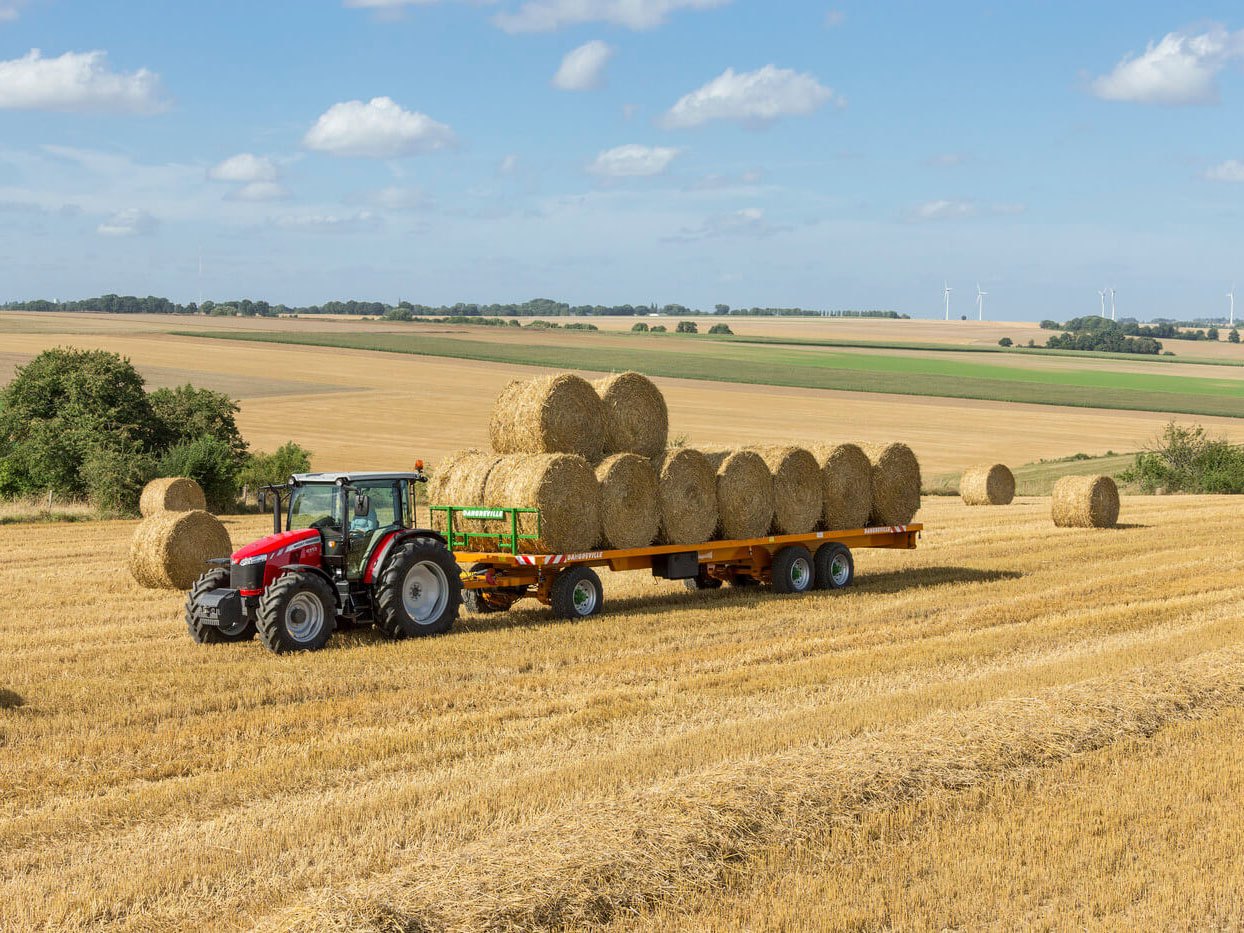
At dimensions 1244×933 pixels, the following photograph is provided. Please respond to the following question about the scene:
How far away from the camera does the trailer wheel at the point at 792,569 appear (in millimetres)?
16469

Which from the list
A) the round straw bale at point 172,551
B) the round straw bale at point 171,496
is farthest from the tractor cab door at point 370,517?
the round straw bale at point 171,496

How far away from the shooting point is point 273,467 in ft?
107

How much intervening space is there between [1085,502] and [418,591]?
15489 millimetres

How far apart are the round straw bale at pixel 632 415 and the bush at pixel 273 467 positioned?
1740cm

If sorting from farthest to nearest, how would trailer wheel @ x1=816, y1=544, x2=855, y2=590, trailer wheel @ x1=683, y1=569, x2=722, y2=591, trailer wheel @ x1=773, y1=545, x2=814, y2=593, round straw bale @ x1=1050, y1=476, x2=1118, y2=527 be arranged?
round straw bale @ x1=1050, y1=476, x2=1118, y2=527 → trailer wheel @ x1=683, y1=569, x2=722, y2=591 → trailer wheel @ x1=816, y1=544, x2=855, y2=590 → trailer wheel @ x1=773, y1=545, x2=814, y2=593

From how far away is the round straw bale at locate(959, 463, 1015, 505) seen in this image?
31.2 meters

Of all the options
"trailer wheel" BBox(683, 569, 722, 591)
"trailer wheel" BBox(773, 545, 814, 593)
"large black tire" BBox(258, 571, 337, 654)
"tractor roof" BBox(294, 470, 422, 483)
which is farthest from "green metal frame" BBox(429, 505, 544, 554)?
"trailer wheel" BBox(773, 545, 814, 593)

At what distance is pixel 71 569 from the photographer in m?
19.3

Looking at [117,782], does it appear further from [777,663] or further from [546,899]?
[777,663]

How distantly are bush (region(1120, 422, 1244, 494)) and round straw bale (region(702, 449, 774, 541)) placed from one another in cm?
2364

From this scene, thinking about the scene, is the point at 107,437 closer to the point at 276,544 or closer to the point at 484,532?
the point at 484,532

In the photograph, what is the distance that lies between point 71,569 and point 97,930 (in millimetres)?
14630

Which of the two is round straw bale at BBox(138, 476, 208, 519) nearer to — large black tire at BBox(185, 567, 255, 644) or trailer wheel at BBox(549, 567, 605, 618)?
large black tire at BBox(185, 567, 255, 644)

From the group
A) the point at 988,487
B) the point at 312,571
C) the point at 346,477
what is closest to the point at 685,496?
the point at 346,477
